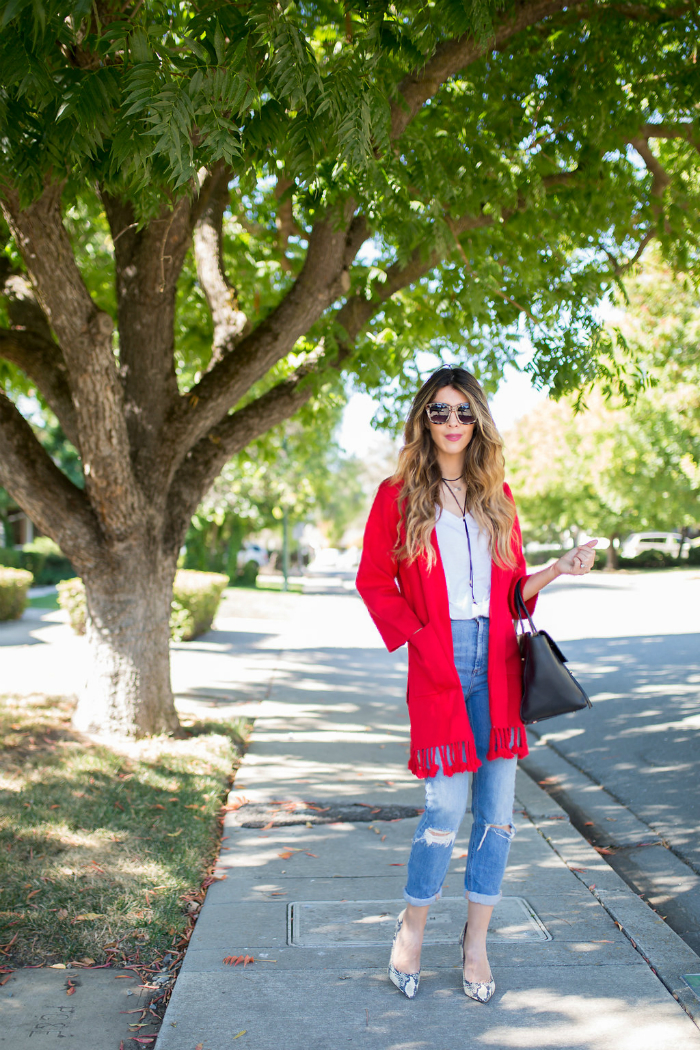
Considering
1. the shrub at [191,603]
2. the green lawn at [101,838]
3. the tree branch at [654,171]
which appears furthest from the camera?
the shrub at [191,603]

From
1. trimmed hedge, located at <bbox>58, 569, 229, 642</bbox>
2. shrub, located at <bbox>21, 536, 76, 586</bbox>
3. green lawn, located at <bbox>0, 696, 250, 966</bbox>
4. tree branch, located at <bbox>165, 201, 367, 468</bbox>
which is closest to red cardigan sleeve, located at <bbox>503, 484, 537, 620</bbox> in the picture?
green lawn, located at <bbox>0, 696, 250, 966</bbox>

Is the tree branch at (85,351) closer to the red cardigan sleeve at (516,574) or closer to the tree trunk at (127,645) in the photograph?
the tree trunk at (127,645)

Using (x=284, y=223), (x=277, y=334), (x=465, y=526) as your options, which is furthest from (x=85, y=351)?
(x=284, y=223)

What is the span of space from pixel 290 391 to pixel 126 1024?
14.9 feet

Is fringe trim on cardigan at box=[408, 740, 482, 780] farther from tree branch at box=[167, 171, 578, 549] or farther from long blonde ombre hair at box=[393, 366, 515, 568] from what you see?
tree branch at box=[167, 171, 578, 549]

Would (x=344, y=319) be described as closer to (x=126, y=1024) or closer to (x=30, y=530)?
(x=126, y=1024)

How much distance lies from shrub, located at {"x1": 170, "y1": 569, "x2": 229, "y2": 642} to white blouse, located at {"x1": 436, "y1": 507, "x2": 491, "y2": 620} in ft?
32.5

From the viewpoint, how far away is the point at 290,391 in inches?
251

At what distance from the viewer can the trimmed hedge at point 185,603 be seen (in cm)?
1236

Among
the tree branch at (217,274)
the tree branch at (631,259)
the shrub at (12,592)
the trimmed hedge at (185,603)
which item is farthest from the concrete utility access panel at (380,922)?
the shrub at (12,592)

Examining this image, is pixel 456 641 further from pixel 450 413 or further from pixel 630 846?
pixel 630 846

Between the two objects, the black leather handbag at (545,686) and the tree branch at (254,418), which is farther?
the tree branch at (254,418)

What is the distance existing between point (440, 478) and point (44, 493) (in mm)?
3621

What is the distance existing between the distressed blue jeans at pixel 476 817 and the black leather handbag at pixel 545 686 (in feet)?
0.48
